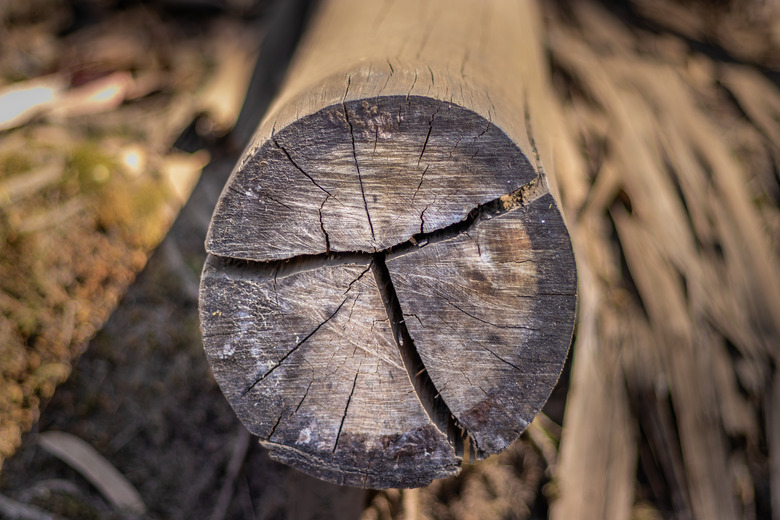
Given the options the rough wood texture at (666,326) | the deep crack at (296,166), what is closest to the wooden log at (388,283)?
the deep crack at (296,166)

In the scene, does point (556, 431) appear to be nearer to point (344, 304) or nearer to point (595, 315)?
point (595, 315)

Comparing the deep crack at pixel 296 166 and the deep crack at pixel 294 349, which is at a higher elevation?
the deep crack at pixel 296 166

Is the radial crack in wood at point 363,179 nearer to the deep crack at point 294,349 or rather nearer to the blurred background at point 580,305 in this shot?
the deep crack at point 294,349

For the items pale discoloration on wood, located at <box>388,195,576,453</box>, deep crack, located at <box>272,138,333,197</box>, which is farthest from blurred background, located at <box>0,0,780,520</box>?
deep crack, located at <box>272,138,333,197</box>

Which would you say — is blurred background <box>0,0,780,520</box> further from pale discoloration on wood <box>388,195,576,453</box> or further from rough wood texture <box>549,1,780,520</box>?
pale discoloration on wood <box>388,195,576,453</box>

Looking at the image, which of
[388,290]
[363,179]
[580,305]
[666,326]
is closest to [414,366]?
[388,290]

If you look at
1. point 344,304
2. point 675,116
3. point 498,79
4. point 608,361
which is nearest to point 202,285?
point 344,304
